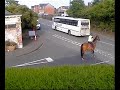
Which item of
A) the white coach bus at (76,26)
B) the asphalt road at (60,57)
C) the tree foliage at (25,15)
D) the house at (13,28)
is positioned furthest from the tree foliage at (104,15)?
the house at (13,28)

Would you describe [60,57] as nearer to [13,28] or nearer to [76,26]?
A: [13,28]

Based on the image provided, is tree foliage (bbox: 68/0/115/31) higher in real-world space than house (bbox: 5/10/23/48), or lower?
higher

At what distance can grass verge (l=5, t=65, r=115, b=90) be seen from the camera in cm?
625

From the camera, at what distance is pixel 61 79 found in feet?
21.4

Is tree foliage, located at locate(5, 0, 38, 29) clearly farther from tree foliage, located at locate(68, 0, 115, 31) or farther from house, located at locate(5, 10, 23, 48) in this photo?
tree foliage, located at locate(68, 0, 115, 31)

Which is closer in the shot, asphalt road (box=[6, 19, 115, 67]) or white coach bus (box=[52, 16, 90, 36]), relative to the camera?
asphalt road (box=[6, 19, 115, 67])

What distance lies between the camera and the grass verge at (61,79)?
625 cm

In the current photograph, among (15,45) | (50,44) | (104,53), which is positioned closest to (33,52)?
(15,45)

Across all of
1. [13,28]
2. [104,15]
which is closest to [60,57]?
[13,28]

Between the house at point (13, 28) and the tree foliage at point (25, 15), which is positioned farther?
the tree foliage at point (25, 15)

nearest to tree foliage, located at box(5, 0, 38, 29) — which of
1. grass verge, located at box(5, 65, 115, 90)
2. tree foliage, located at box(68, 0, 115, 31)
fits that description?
tree foliage, located at box(68, 0, 115, 31)

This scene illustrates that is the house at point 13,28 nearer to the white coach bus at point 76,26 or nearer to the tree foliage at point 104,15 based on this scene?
the white coach bus at point 76,26
